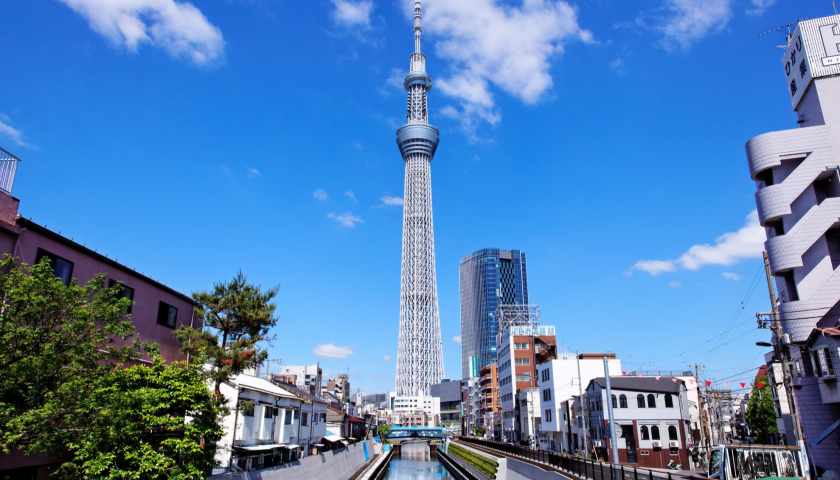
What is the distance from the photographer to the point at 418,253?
138 metres

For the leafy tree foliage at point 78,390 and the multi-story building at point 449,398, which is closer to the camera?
the leafy tree foliage at point 78,390

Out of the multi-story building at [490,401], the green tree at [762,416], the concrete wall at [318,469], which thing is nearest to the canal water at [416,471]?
the concrete wall at [318,469]

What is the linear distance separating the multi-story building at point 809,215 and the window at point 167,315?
29.0 meters

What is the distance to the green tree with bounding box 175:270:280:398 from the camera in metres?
20.0

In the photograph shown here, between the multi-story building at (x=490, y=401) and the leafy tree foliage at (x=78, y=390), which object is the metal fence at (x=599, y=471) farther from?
the multi-story building at (x=490, y=401)

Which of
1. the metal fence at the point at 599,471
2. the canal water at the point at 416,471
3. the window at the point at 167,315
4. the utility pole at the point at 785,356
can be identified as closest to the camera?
the metal fence at the point at 599,471

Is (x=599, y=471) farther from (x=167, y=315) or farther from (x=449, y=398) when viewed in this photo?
(x=449, y=398)

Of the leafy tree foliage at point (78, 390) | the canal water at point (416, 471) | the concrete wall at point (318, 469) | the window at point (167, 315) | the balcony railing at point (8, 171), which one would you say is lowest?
the canal water at point (416, 471)

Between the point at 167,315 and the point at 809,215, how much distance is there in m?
30.9

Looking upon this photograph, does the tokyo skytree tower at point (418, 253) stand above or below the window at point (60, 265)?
above

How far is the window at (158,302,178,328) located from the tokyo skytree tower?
114m

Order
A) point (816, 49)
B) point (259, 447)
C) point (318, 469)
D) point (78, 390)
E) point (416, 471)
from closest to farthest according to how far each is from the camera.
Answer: point (78, 390) < point (259, 447) < point (816, 49) < point (318, 469) < point (416, 471)

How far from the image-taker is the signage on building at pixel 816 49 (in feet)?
87.7

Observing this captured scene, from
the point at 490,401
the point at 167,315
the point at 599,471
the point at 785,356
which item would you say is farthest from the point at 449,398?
the point at 167,315
